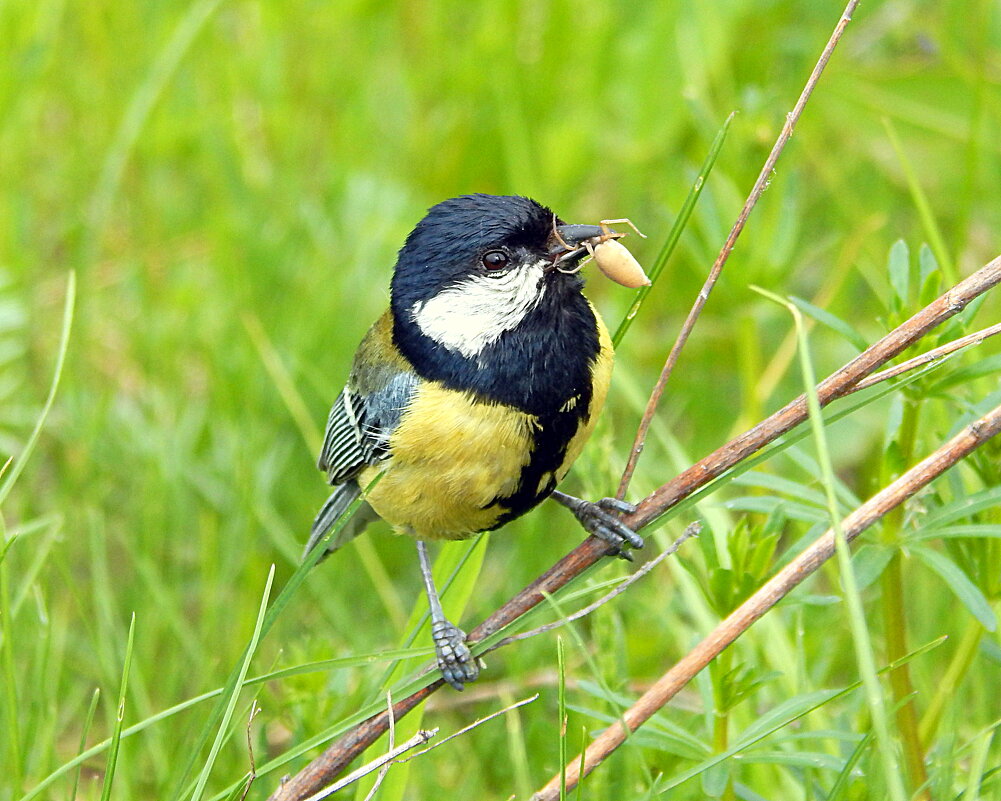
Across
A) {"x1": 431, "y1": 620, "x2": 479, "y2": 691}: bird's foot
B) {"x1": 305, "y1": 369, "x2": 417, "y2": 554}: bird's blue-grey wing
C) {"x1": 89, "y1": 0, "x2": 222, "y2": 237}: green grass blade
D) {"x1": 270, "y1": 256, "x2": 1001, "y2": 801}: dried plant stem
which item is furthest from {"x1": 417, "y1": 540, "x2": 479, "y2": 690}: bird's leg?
{"x1": 89, "y1": 0, "x2": 222, "y2": 237}: green grass blade

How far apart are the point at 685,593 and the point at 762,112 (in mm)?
1219

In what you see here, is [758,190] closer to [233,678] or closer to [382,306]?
[233,678]

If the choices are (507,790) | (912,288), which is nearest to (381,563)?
(507,790)

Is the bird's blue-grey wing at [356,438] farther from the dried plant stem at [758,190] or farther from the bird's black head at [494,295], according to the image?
the dried plant stem at [758,190]

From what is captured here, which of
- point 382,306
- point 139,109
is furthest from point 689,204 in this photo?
point 139,109

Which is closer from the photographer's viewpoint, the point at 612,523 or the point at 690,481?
the point at 690,481

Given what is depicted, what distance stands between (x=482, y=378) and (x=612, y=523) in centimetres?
34

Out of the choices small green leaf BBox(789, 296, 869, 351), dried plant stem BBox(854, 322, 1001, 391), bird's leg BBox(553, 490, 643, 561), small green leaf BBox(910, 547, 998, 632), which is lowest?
small green leaf BBox(910, 547, 998, 632)

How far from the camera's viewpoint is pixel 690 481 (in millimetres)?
1652

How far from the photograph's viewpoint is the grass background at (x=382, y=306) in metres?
2.01

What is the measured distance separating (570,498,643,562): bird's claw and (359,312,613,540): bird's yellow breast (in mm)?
94

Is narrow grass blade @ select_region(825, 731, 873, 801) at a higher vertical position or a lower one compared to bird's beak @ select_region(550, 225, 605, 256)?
lower

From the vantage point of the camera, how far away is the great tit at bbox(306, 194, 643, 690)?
6.54 feet

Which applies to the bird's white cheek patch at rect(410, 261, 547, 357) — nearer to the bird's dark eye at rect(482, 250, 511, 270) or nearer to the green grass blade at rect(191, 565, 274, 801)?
the bird's dark eye at rect(482, 250, 511, 270)
